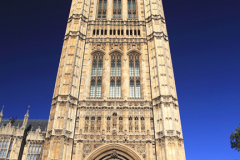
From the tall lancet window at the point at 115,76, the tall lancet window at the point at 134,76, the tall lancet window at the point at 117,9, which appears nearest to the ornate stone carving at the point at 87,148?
the tall lancet window at the point at 115,76

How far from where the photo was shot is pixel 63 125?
75.0 ft

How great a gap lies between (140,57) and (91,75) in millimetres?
6811

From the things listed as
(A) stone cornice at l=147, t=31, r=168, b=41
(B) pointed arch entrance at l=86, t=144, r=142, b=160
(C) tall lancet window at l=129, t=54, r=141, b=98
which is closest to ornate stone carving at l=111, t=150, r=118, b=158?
(B) pointed arch entrance at l=86, t=144, r=142, b=160

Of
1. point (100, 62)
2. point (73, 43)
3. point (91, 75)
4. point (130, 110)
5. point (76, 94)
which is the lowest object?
point (130, 110)

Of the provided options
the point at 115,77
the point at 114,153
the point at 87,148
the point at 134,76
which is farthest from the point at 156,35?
the point at 87,148

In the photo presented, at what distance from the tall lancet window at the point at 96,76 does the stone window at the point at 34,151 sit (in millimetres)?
Result: 8706

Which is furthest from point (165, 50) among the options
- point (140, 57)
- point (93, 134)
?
point (93, 134)

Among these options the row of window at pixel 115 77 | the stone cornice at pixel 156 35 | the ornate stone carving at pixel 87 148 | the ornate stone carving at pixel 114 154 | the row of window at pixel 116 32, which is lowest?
the ornate stone carving at pixel 114 154

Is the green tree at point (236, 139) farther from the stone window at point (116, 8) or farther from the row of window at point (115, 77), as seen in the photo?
the stone window at point (116, 8)

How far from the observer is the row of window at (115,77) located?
90.1ft

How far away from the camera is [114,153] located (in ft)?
75.2

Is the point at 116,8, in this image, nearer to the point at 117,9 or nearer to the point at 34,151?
the point at 117,9

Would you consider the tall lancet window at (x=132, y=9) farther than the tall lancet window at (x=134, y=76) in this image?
Yes

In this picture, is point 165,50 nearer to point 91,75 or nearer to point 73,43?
point 91,75
